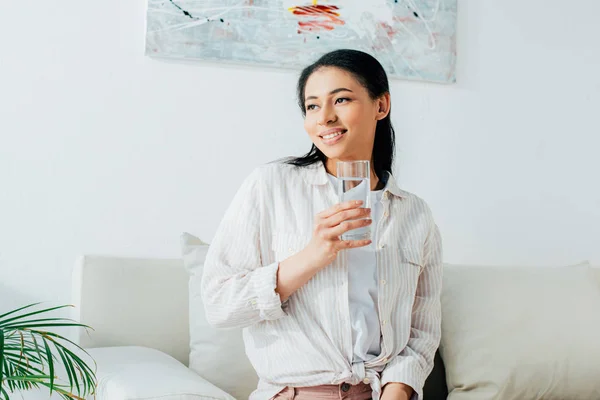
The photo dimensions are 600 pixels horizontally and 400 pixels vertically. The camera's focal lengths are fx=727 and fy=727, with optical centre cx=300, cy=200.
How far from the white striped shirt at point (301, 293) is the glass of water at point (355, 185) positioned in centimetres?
15

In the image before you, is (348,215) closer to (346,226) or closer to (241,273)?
(346,226)

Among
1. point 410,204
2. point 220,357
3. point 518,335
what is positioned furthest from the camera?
point 518,335

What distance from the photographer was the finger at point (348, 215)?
4.42 feet

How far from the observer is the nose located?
1513mm

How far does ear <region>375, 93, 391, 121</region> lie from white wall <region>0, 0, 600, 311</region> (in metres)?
0.73

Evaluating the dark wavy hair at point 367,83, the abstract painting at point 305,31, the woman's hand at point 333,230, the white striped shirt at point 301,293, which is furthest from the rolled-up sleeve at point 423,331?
the abstract painting at point 305,31

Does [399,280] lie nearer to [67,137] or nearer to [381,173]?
[381,173]

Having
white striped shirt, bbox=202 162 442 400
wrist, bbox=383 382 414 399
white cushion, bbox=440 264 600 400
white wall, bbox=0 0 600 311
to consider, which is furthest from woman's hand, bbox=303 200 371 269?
white wall, bbox=0 0 600 311

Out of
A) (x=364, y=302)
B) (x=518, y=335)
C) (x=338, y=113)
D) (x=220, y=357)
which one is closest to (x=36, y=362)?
(x=220, y=357)

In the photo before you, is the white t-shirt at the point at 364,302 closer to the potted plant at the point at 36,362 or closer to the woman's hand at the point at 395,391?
the woman's hand at the point at 395,391

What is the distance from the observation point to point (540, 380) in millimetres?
1927

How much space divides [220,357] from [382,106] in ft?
2.52

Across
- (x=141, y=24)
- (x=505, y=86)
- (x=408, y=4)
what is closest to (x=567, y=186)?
(x=505, y=86)

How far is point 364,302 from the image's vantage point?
1536 millimetres
